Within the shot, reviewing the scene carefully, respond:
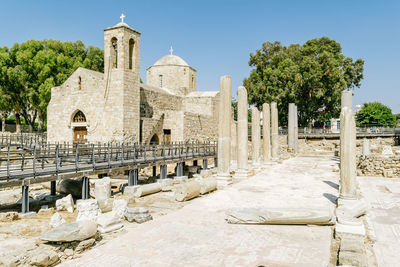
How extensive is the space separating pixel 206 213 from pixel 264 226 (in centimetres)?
172

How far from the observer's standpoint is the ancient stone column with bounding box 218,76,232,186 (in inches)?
515

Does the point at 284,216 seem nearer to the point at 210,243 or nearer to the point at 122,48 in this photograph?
the point at 210,243

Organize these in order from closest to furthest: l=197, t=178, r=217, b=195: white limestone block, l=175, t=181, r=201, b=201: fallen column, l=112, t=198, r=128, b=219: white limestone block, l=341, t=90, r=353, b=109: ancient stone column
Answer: l=112, t=198, r=128, b=219: white limestone block → l=341, t=90, r=353, b=109: ancient stone column → l=175, t=181, r=201, b=201: fallen column → l=197, t=178, r=217, b=195: white limestone block

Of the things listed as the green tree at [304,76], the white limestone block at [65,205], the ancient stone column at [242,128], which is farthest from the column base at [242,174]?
the green tree at [304,76]

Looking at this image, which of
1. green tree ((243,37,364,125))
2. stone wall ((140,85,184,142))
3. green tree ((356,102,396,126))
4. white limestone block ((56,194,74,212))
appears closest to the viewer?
white limestone block ((56,194,74,212))

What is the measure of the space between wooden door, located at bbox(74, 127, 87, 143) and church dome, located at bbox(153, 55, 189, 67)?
51.6ft

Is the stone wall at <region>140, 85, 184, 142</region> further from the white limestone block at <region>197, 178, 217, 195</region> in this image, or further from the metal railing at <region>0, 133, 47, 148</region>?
the white limestone block at <region>197, 178, 217, 195</region>

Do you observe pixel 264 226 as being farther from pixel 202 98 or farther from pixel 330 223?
pixel 202 98

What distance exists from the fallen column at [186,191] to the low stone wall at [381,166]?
10277 millimetres

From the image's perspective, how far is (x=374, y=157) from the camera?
1634 cm

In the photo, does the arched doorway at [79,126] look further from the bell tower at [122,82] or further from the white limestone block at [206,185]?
the white limestone block at [206,185]

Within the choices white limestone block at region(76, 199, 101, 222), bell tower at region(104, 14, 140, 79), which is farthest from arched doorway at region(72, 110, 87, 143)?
white limestone block at region(76, 199, 101, 222)

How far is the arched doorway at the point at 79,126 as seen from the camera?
2395cm

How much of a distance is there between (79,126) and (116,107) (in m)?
4.37
